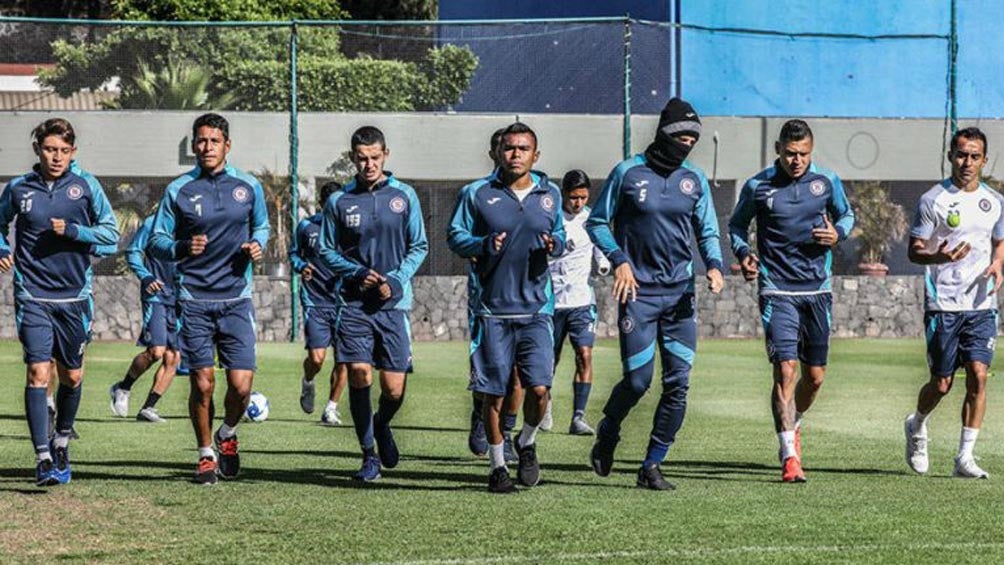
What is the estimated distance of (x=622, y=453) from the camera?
557 inches

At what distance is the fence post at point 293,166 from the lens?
29.8 meters

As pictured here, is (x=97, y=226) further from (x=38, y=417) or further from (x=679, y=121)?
(x=679, y=121)

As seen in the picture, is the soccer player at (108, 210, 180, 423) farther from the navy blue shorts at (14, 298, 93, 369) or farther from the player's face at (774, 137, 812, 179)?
the player's face at (774, 137, 812, 179)

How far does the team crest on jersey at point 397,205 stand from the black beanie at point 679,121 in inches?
64.8

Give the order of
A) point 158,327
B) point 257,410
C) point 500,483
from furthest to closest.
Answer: point 158,327, point 257,410, point 500,483

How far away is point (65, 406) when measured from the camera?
483 inches

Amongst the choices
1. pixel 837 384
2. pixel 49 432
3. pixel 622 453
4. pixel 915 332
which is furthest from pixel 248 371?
pixel 915 332

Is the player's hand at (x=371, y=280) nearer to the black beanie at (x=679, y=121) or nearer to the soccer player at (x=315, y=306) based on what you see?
the black beanie at (x=679, y=121)

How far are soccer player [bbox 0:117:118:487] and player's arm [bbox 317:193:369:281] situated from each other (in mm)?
1309

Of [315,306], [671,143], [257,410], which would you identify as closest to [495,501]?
[671,143]

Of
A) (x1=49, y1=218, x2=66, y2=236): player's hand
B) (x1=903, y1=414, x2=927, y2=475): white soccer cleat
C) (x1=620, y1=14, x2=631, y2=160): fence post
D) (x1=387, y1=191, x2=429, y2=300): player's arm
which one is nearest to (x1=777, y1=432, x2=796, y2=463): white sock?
(x1=903, y1=414, x2=927, y2=475): white soccer cleat

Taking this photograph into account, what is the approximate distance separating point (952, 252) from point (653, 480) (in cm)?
252

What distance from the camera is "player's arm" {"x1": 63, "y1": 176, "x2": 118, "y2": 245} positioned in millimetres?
11805

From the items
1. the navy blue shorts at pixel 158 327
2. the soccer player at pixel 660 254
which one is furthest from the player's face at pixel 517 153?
the navy blue shorts at pixel 158 327
